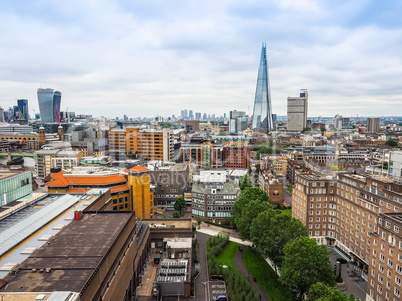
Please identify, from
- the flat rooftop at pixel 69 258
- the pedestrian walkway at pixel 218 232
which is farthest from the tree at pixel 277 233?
the flat rooftop at pixel 69 258

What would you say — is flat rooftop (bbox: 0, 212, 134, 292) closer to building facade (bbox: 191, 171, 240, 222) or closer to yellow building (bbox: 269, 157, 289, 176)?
building facade (bbox: 191, 171, 240, 222)

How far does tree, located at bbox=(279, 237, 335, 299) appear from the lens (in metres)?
23.0

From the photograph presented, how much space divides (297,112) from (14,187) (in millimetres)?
178774

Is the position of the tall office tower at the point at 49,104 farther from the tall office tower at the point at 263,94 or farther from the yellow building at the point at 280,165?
the yellow building at the point at 280,165

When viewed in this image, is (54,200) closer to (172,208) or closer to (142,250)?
(142,250)

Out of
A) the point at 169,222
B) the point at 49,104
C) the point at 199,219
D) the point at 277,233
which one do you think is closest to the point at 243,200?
the point at 199,219

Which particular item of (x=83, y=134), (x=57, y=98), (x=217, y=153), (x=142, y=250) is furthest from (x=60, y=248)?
(x=57, y=98)

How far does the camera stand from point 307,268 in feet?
76.4

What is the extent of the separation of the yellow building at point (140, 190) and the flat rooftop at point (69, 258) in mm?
16713

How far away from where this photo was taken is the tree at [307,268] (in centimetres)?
2297

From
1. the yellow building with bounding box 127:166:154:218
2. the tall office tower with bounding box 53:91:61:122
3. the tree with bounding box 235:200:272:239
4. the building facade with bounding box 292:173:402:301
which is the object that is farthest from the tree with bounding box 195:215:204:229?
the tall office tower with bounding box 53:91:61:122

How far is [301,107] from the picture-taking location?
187250mm

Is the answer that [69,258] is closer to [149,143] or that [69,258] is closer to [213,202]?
[213,202]

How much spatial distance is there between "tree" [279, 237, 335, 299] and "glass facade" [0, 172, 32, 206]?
26.1m
